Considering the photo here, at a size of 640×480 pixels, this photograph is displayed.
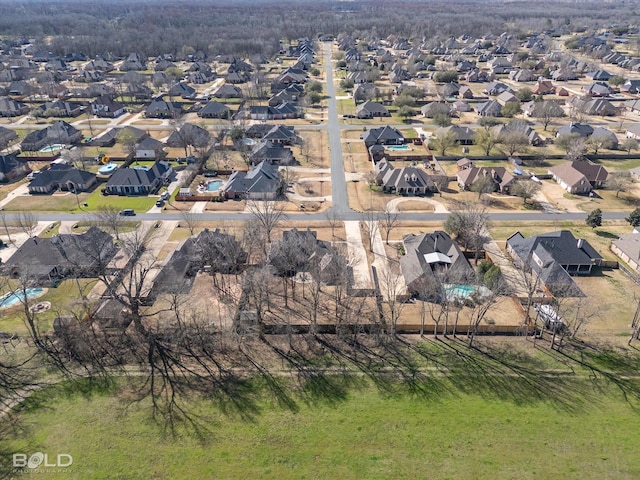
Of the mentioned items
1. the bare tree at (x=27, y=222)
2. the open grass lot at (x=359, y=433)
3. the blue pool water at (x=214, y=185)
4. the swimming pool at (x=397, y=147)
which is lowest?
the swimming pool at (x=397, y=147)

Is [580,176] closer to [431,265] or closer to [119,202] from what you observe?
[431,265]

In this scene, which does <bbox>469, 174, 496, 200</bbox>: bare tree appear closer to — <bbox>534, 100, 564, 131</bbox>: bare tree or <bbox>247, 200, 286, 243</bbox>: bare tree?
<bbox>247, 200, 286, 243</bbox>: bare tree

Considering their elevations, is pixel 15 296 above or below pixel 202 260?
below

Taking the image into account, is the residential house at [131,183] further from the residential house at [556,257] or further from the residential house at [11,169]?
the residential house at [556,257]

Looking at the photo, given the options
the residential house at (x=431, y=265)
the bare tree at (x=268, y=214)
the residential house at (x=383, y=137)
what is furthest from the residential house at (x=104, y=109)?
the residential house at (x=431, y=265)

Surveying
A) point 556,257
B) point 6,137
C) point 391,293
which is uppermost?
point 556,257

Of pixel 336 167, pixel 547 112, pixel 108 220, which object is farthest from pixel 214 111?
pixel 547 112

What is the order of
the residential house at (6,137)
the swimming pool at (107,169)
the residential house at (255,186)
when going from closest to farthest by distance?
the residential house at (255,186), the swimming pool at (107,169), the residential house at (6,137)

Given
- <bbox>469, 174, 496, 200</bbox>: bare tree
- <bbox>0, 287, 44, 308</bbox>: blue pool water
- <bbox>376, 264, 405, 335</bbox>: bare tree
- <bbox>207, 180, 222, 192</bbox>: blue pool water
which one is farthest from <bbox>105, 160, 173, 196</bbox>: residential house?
<bbox>469, 174, 496, 200</bbox>: bare tree
